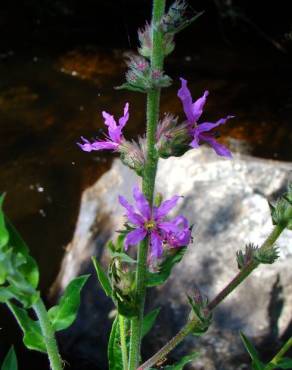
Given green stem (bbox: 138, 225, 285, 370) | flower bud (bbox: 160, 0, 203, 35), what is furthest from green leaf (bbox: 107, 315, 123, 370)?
flower bud (bbox: 160, 0, 203, 35)

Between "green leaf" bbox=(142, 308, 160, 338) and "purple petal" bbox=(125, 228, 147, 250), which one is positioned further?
"green leaf" bbox=(142, 308, 160, 338)

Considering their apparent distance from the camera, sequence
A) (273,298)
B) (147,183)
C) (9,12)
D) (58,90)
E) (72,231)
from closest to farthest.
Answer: (147,183)
(273,298)
(72,231)
(58,90)
(9,12)

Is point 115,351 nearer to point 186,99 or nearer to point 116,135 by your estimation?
point 116,135

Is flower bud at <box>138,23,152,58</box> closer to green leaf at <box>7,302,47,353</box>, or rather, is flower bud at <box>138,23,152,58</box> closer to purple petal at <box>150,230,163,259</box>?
purple petal at <box>150,230,163,259</box>

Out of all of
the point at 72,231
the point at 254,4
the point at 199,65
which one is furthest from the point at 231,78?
the point at 72,231

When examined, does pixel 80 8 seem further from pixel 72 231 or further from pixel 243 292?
pixel 243 292

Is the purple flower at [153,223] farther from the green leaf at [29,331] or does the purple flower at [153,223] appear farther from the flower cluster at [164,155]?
the green leaf at [29,331]

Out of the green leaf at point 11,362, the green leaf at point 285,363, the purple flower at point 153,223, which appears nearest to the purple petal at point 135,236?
the purple flower at point 153,223
